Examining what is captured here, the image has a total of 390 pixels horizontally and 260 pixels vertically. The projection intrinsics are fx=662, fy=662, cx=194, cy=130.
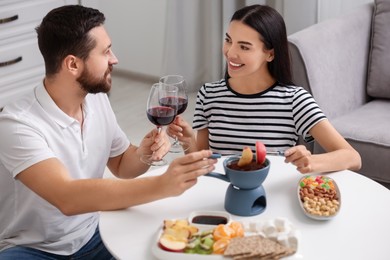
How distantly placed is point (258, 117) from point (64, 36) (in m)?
0.66

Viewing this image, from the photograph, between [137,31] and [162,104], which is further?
[137,31]

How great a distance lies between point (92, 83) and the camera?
180cm

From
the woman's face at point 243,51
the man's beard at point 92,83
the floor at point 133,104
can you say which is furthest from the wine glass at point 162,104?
the floor at point 133,104

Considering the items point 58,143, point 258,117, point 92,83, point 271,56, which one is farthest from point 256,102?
point 58,143

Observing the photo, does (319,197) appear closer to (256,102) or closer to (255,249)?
(255,249)

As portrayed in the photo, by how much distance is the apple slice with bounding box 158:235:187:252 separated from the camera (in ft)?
4.54

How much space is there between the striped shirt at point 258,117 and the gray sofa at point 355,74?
20.0 inches

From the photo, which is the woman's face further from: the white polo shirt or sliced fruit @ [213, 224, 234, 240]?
sliced fruit @ [213, 224, 234, 240]

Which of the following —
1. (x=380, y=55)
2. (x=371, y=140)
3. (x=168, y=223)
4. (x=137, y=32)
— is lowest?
(x=137, y=32)

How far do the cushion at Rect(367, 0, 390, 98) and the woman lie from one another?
0.91 metres

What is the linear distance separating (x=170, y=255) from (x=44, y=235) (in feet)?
1.80

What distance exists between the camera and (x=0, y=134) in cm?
168

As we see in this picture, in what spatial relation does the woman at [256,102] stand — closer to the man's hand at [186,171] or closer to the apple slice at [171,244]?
the man's hand at [186,171]

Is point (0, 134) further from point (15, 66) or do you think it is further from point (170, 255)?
point (15, 66)
